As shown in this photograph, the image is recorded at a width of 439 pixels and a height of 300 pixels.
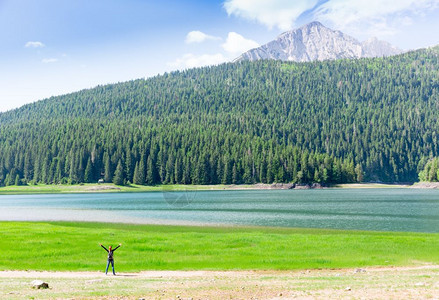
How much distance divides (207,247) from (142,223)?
2763cm

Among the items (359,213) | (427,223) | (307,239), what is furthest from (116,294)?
(359,213)

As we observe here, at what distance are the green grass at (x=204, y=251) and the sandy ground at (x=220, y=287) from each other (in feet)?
15.1

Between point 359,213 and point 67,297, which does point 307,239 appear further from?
point 359,213

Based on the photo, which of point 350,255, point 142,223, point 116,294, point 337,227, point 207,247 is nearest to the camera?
Result: point 116,294

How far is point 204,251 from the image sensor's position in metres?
36.2

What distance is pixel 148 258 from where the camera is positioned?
33.4 meters

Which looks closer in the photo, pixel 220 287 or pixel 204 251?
pixel 220 287

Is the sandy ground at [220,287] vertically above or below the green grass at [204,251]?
above

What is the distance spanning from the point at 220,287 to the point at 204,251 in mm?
15077

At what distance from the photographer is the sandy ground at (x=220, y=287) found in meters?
18.5

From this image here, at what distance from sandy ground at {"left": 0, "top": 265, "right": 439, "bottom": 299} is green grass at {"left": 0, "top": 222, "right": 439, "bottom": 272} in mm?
4592

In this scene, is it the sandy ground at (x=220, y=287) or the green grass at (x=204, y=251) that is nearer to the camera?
the sandy ground at (x=220, y=287)

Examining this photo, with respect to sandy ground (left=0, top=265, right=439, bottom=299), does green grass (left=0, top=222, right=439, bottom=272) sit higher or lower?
lower

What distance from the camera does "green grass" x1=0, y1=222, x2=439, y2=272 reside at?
103ft
